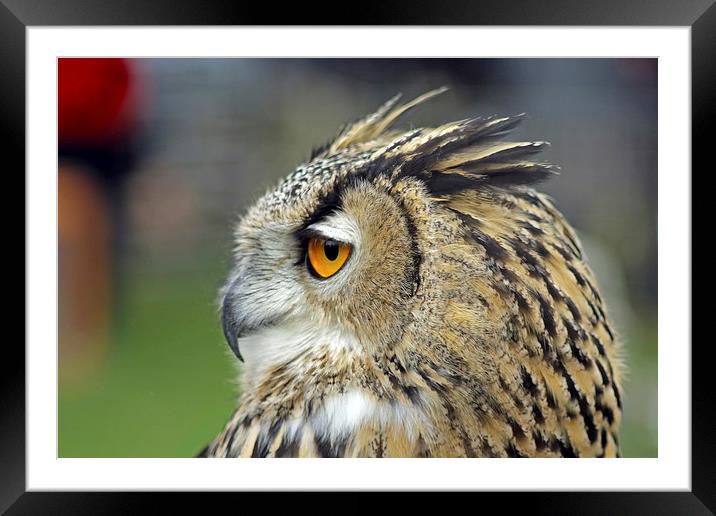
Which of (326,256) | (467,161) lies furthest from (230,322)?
(467,161)

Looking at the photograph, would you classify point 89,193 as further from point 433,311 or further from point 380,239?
point 433,311

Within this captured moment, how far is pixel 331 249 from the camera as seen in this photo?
48.1 inches

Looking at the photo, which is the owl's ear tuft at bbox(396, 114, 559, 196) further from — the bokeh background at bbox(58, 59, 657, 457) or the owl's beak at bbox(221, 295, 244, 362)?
the owl's beak at bbox(221, 295, 244, 362)

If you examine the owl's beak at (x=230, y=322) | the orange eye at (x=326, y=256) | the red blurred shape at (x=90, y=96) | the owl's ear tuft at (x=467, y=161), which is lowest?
the owl's beak at (x=230, y=322)

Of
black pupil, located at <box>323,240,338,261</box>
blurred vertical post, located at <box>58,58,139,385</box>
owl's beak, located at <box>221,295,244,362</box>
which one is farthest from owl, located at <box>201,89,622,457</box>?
blurred vertical post, located at <box>58,58,139,385</box>

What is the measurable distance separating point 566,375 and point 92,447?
1.10 meters

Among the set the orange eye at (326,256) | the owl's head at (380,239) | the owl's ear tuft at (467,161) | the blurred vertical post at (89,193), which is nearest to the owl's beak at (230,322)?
the owl's head at (380,239)

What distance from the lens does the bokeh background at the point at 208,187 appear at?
148cm

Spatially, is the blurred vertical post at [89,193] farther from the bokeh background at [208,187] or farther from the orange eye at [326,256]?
the orange eye at [326,256]

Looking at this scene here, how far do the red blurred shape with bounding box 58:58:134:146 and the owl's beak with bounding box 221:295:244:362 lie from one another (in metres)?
0.56
